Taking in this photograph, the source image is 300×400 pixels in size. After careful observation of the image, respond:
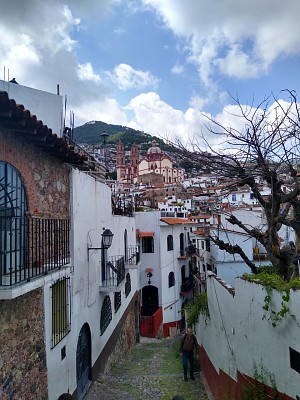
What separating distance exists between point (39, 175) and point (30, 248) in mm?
1385

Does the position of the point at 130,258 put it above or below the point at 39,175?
below

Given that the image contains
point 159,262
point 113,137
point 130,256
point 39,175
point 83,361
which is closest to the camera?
point 39,175

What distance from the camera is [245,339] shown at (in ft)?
20.8

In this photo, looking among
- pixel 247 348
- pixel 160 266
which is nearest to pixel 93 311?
pixel 247 348

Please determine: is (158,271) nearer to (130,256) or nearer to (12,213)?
(130,256)

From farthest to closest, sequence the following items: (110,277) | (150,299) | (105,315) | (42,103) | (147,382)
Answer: (150,299) < (105,315) < (110,277) < (147,382) < (42,103)

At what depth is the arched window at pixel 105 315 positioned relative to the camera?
449 inches

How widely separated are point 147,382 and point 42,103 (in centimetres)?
884

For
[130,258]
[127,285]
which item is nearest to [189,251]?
[127,285]

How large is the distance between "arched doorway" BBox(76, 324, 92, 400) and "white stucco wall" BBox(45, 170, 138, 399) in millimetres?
262

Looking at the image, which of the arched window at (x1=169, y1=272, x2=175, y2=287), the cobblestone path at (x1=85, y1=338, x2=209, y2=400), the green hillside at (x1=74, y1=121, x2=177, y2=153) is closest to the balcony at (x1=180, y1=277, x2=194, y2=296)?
the arched window at (x1=169, y1=272, x2=175, y2=287)

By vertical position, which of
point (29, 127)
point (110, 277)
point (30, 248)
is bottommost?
point (110, 277)

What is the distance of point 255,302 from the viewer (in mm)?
5926

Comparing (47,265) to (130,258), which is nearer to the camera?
(47,265)
